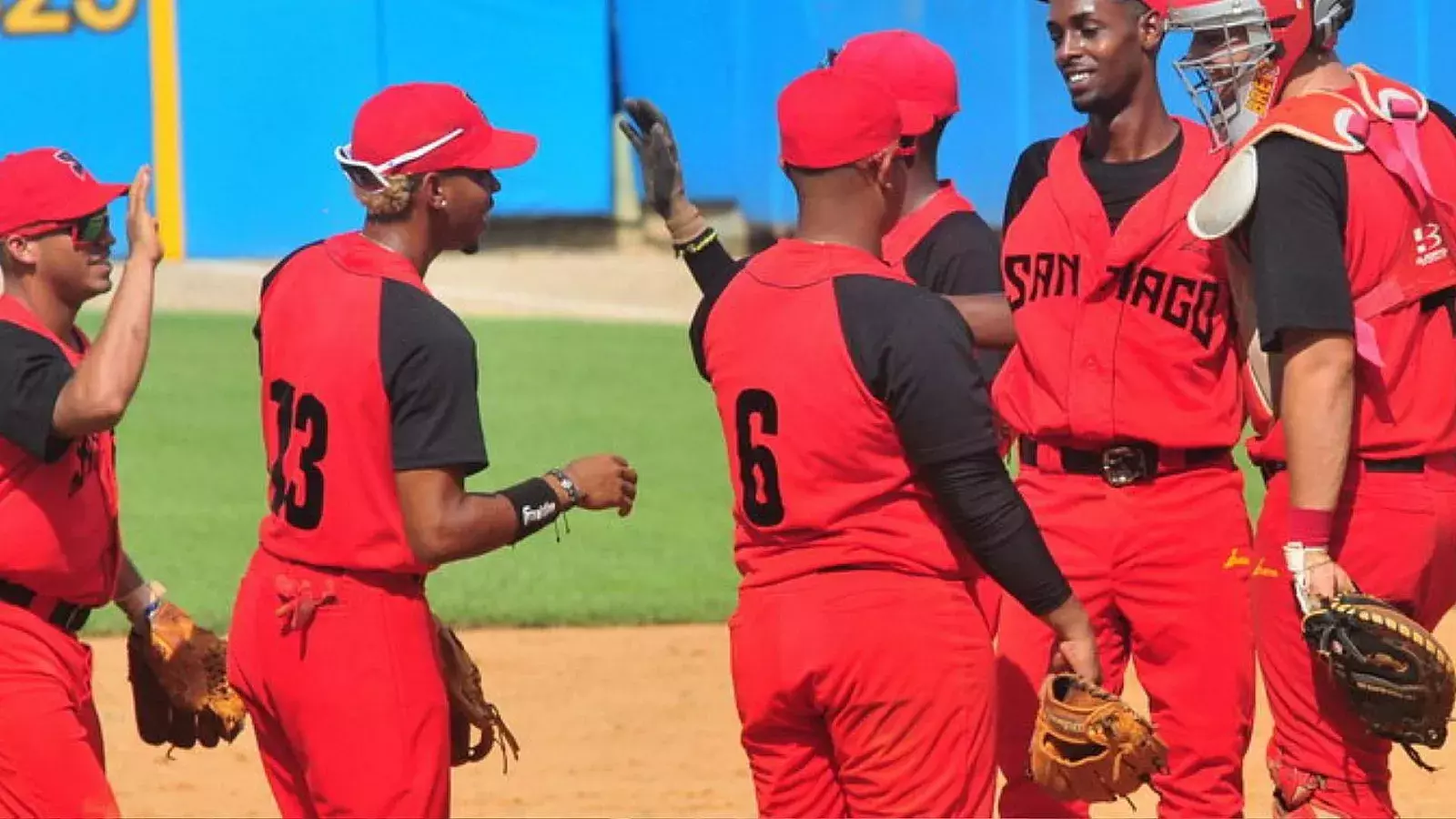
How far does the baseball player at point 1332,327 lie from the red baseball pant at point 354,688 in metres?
1.93

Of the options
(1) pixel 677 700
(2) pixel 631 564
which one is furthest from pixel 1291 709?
(2) pixel 631 564

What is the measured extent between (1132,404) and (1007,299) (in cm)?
50

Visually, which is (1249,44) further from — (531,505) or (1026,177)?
(531,505)

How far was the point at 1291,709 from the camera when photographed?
5453mm

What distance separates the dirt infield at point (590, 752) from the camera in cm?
793

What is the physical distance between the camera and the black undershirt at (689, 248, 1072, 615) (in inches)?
185

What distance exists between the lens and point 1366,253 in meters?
5.22

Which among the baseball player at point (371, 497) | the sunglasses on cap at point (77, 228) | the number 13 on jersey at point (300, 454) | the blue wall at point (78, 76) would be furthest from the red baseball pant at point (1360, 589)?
the blue wall at point (78, 76)

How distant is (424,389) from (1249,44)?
6.55 feet

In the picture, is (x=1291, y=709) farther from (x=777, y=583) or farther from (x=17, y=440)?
(x=17, y=440)

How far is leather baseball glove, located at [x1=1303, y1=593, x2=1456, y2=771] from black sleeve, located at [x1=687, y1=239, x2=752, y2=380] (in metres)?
1.44

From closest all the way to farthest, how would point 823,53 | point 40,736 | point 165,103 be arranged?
point 40,736 < point 823,53 < point 165,103

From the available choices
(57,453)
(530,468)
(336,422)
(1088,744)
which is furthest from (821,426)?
(530,468)

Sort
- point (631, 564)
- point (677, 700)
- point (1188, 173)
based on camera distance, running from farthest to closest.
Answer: point (631, 564), point (677, 700), point (1188, 173)
